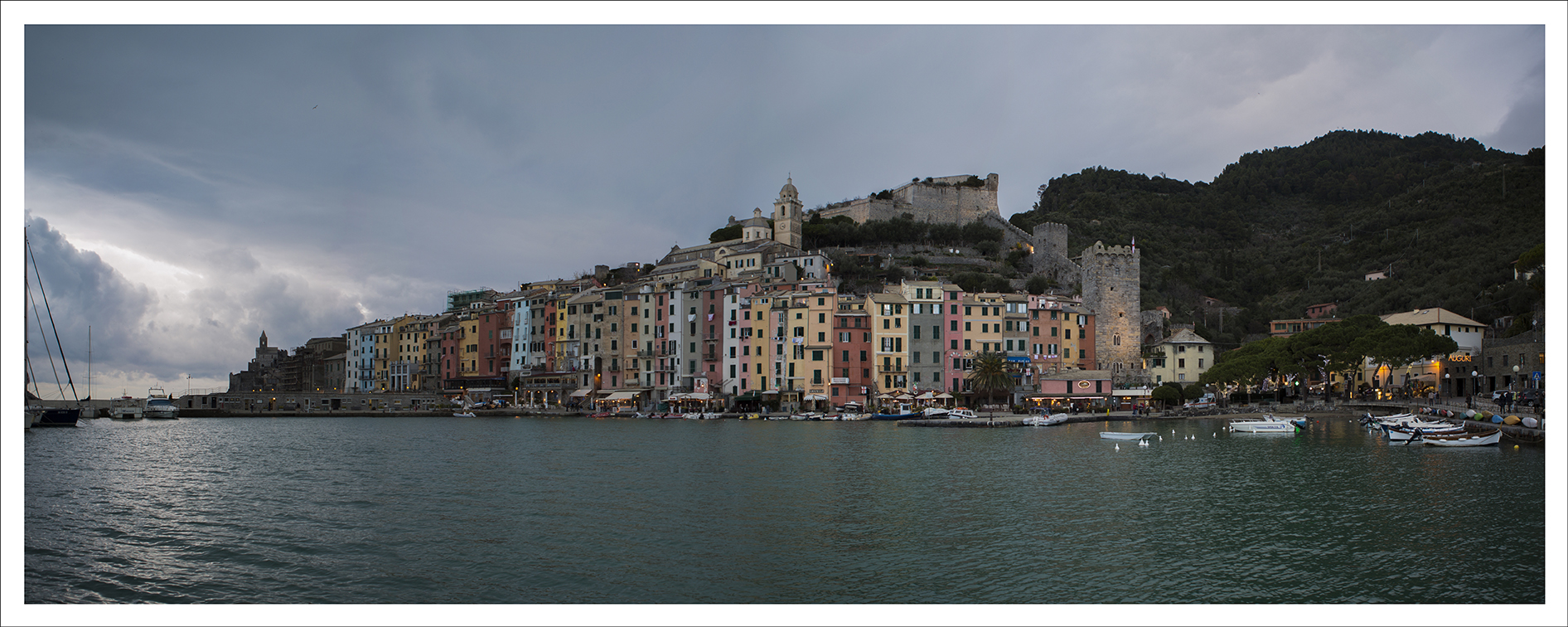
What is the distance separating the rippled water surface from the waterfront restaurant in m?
27.1

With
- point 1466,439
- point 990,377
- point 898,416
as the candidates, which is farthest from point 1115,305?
point 1466,439

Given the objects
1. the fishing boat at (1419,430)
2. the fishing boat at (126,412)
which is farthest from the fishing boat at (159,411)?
the fishing boat at (1419,430)

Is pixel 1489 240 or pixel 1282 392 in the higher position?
pixel 1489 240

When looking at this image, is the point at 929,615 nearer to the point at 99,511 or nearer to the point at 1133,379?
the point at 99,511

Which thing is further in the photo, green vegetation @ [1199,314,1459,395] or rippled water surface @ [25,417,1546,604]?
green vegetation @ [1199,314,1459,395]

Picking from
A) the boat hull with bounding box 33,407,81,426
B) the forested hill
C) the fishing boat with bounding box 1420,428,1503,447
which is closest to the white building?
the forested hill

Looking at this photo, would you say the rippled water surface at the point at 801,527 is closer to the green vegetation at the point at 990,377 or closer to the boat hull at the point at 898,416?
the boat hull at the point at 898,416

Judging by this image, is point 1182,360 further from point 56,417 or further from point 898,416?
point 56,417

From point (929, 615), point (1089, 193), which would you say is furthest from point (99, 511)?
point (1089, 193)

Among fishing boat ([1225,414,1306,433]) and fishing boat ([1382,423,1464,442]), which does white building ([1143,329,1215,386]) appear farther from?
fishing boat ([1382,423,1464,442])

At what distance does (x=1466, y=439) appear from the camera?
32094mm

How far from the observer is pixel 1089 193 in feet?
409

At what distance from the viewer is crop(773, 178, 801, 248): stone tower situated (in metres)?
88.9

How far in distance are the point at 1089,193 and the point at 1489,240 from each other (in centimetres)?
5257
